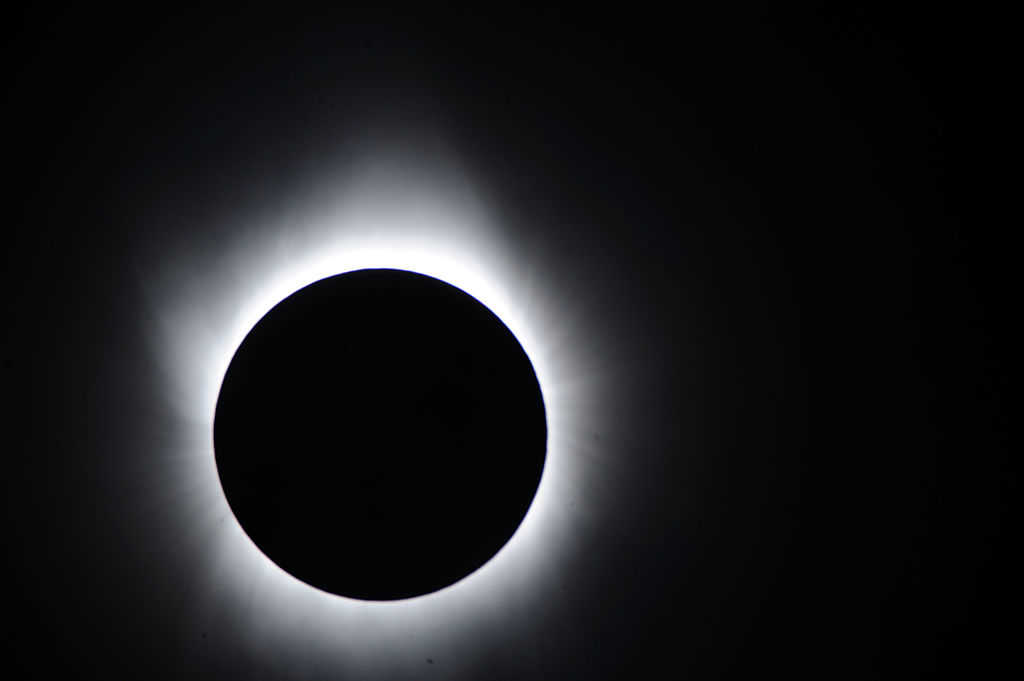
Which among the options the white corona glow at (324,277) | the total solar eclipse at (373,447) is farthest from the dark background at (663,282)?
the total solar eclipse at (373,447)

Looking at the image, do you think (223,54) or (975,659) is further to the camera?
(975,659)

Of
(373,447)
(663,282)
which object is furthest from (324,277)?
(663,282)

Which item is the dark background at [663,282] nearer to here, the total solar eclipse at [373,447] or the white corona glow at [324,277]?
the white corona glow at [324,277]

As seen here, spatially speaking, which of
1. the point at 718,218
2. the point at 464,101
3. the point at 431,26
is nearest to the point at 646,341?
the point at 718,218

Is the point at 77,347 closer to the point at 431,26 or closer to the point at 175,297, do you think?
the point at 175,297

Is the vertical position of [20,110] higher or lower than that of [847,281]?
higher

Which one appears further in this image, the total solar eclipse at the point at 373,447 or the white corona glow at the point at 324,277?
the white corona glow at the point at 324,277
